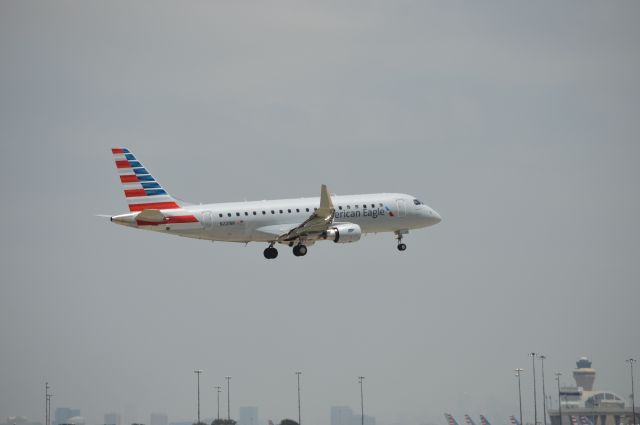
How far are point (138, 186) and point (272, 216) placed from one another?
1149 cm

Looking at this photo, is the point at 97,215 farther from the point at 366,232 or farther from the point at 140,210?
the point at 366,232

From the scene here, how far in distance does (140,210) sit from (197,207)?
15.5 feet

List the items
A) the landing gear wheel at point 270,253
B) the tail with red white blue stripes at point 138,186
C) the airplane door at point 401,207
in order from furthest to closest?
the airplane door at point 401,207 < the landing gear wheel at point 270,253 < the tail with red white blue stripes at point 138,186

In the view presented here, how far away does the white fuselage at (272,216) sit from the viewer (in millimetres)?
95812

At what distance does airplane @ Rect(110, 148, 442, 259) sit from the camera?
313ft

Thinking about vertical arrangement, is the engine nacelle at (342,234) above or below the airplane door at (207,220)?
below

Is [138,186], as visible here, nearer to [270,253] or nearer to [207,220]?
[207,220]

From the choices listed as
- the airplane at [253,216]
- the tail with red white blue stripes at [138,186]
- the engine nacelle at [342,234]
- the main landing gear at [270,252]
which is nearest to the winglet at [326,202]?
the airplane at [253,216]

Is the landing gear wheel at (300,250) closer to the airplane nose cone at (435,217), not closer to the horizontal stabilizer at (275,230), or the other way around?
the horizontal stabilizer at (275,230)

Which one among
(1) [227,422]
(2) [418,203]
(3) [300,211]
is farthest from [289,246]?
(1) [227,422]

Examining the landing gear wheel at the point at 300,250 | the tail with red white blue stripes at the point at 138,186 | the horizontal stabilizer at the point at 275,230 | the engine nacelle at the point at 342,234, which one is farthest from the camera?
the landing gear wheel at the point at 300,250

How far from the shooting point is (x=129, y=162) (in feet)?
318

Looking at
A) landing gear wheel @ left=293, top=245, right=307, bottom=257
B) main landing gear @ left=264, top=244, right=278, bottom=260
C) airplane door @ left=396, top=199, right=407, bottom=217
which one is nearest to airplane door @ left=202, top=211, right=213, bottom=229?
main landing gear @ left=264, top=244, right=278, bottom=260

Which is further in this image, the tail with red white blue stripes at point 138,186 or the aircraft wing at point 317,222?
the tail with red white blue stripes at point 138,186
